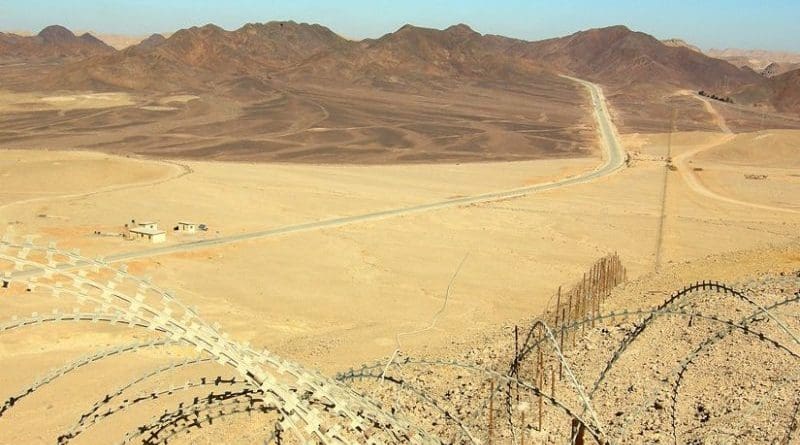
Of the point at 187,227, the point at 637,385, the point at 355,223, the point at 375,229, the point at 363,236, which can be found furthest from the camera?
the point at 355,223

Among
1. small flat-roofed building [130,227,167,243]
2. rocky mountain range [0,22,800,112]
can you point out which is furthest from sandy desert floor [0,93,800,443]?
rocky mountain range [0,22,800,112]

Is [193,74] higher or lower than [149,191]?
higher

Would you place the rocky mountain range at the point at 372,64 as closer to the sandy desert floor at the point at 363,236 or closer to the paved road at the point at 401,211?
the paved road at the point at 401,211

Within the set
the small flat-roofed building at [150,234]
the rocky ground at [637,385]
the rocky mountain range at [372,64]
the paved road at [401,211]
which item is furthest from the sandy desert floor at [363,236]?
the rocky mountain range at [372,64]

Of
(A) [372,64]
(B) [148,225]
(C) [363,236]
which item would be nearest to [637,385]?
(C) [363,236]

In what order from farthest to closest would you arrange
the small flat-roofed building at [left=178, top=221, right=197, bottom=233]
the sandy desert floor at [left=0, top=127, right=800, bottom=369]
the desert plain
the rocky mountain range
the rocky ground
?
the rocky mountain range < the small flat-roofed building at [left=178, top=221, right=197, bottom=233] < the sandy desert floor at [left=0, top=127, right=800, bottom=369] < the desert plain < the rocky ground

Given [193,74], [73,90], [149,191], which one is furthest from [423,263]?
[193,74]

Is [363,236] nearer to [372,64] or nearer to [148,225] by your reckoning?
[148,225]

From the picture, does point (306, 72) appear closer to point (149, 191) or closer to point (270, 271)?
point (149, 191)

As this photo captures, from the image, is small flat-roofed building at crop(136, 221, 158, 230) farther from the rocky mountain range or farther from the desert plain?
→ the rocky mountain range
